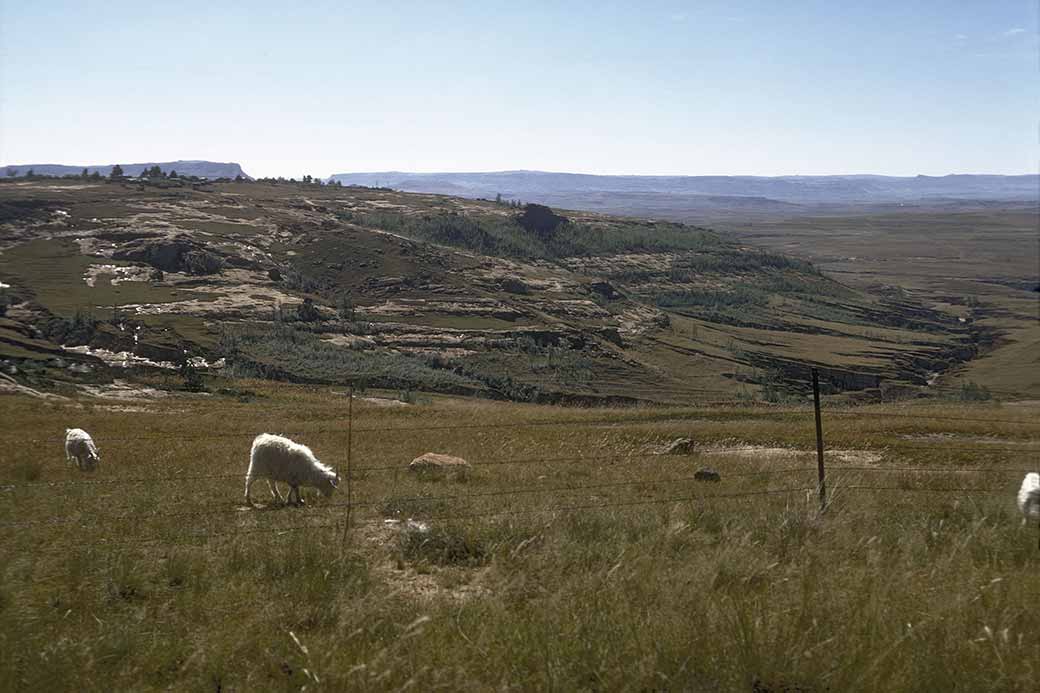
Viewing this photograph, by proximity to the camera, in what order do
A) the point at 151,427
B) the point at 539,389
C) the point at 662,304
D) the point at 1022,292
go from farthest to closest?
the point at 1022,292 → the point at 662,304 → the point at 539,389 → the point at 151,427

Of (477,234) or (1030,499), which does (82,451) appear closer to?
(1030,499)

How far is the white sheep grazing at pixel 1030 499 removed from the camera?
10.2 meters

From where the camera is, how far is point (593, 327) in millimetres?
117938

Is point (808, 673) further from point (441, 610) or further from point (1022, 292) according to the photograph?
point (1022, 292)

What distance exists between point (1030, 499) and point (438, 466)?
34.8 feet

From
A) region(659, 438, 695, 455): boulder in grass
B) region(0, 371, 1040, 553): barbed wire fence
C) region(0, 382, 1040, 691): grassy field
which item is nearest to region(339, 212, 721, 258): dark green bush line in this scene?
region(659, 438, 695, 455): boulder in grass

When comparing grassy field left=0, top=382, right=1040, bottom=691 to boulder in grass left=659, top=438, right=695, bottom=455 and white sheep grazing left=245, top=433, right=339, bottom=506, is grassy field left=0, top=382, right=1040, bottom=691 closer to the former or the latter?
white sheep grazing left=245, top=433, right=339, bottom=506

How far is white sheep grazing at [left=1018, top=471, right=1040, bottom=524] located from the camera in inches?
→ 402

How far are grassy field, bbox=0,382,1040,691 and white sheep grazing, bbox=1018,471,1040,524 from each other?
226mm

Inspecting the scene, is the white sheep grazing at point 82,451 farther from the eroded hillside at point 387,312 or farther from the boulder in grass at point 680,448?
the eroded hillside at point 387,312

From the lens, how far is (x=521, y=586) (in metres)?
7.65

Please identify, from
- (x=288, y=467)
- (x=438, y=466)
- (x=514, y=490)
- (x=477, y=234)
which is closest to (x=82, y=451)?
(x=288, y=467)

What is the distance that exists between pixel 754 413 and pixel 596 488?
23.5 metres

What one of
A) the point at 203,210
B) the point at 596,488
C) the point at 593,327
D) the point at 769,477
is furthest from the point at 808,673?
the point at 203,210
